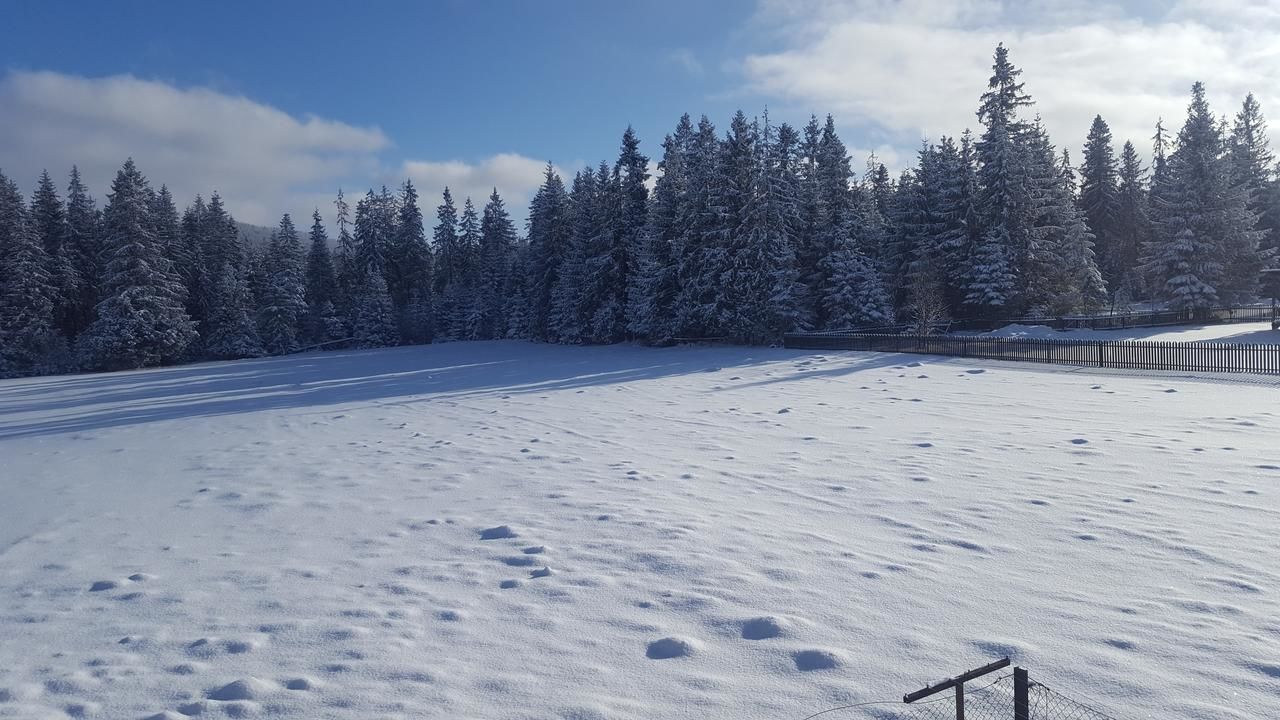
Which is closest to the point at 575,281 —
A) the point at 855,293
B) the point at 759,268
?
the point at 759,268

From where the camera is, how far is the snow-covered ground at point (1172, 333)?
31.3 metres

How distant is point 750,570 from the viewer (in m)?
6.36

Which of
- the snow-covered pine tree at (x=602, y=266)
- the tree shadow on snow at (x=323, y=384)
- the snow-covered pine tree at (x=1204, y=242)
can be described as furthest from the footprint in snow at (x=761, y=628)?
the snow-covered pine tree at (x=1204, y=242)

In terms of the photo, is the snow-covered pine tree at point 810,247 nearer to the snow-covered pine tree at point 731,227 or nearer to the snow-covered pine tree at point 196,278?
the snow-covered pine tree at point 731,227

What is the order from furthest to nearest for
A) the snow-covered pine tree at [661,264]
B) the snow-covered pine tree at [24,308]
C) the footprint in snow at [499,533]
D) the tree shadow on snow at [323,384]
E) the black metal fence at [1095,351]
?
the snow-covered pine tree at [24,308] → the snow-covered pine tree at [661,264] → the tree shadow on snow at [323,384] → the black metal fence at [1095,351] → the footprint in snow at [499,533]

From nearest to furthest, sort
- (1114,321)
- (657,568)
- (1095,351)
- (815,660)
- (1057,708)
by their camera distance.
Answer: (1057,708) < (815,660) < (657,568) < (1095,351) < (1114,321)

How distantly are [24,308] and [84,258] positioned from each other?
35.5 ft

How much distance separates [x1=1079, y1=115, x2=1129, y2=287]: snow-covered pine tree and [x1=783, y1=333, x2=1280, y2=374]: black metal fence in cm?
3922

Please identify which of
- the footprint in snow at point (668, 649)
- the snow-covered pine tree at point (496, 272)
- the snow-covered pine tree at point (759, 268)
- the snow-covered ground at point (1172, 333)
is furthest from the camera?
the snow-covered pine tree at point (496, 272)

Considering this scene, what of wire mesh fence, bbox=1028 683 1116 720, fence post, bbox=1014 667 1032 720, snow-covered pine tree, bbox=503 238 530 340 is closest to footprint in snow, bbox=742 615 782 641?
wire mesh fence, bbox=1028 683 1116 720

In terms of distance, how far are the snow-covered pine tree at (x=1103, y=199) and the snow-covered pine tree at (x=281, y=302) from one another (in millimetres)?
71486

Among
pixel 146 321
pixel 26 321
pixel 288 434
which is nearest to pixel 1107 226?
pixel 288 434

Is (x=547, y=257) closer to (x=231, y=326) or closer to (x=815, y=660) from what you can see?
(x=231, y=326)

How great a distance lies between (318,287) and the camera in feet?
268
